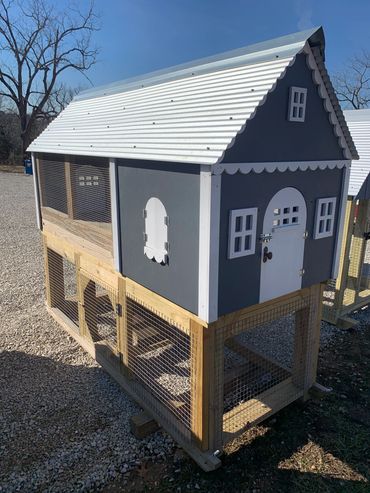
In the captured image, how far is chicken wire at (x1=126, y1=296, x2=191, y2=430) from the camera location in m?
3.88

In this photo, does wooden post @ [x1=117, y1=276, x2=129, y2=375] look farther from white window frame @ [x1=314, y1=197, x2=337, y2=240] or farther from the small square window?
white window frame @ [x1=314, y1=197, x2=337, y2=240]

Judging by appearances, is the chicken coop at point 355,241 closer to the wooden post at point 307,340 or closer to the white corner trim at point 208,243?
the wooden post at point 307,340

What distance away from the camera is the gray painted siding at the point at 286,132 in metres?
2.95

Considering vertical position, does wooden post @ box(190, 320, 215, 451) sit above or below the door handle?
below

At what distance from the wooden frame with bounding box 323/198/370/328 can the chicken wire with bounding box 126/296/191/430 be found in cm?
275

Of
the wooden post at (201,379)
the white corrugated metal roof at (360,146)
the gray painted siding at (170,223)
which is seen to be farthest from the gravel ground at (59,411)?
the white corrugated metal roof at (360,146)

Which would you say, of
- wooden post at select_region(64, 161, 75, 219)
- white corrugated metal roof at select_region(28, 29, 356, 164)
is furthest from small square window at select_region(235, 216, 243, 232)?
wooden post at select_region(64, 161, 75, 219)

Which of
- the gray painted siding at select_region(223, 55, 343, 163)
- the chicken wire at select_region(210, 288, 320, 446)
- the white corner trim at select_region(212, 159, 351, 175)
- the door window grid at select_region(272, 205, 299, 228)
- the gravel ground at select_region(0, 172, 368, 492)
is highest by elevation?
the gray painted siding at select_region(223, 55, 343, 163)

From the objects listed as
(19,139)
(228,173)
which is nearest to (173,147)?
(228,173)

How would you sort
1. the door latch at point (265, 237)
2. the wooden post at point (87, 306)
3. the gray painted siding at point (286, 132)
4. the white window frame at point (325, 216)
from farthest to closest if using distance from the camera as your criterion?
the wooden post at point (87, 306) → the white window frame at point (325, 216) → the door latch at point (265, 237) → the gray painted siding at point (286, 132)

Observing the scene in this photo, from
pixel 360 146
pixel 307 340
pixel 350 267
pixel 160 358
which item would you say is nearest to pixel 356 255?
pixel 350 267

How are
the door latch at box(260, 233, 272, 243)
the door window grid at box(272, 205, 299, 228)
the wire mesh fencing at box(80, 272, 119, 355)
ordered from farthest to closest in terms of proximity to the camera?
the wire mesh fencing at box(80, 272, 119, 355) < the door window grid at box(272, 205, 299, 228) < the door latch at box(260, 233, 272, 243)

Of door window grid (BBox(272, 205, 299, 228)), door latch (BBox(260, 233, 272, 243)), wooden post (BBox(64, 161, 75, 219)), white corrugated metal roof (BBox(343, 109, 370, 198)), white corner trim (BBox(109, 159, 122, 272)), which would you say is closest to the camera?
door latch (BBox(260, 233, 272, 243))

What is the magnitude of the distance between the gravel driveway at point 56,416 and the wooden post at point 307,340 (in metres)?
1.66
